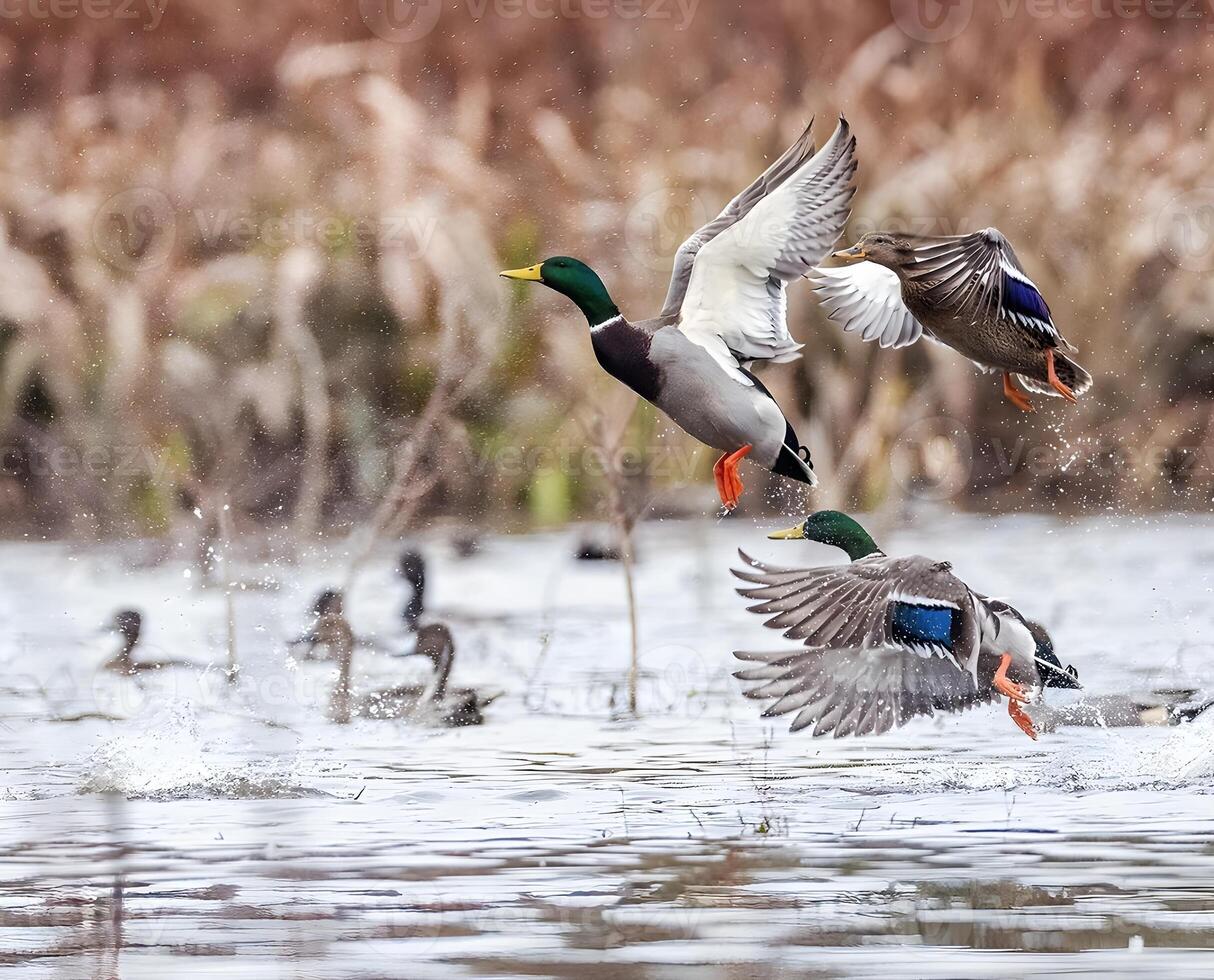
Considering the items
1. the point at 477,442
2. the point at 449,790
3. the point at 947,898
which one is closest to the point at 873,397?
the point at 477,442

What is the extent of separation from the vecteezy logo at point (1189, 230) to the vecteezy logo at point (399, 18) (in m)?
5.68

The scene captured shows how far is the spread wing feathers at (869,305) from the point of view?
23.2ft

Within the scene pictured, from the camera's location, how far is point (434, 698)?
333 inches

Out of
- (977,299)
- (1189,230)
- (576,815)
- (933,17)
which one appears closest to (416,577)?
(576,815)

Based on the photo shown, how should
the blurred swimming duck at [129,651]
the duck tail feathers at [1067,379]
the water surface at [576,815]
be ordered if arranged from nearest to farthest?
the water surface at [576,815] → the duck tail feathers at [1067,379] → the blurred swimming duck at [129,651]

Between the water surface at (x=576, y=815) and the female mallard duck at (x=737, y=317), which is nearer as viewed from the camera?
the water surface at (x=576, y=815)

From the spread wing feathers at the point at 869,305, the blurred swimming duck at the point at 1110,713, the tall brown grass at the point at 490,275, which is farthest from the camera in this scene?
the tall brown grass at the point at 490,275

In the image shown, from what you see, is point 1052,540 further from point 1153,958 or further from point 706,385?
point 1153,958

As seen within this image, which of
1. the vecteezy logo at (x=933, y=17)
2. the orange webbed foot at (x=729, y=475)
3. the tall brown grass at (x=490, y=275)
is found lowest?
the orange webbed foot at (x=729, y=475)

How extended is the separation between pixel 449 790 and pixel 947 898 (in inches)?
80.7

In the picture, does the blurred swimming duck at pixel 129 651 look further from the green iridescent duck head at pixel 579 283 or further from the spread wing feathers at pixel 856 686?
the spread wing feathers at pixel 856 686

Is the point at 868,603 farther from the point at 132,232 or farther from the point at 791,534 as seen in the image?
the point at 132,232

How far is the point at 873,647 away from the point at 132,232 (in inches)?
335
